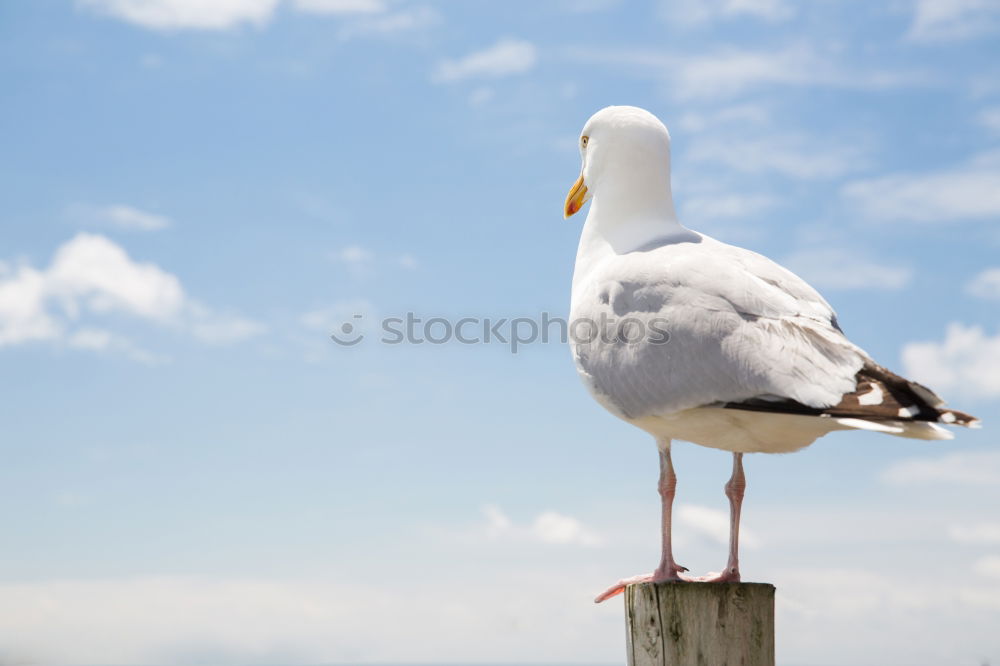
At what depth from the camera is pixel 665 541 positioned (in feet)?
25.7

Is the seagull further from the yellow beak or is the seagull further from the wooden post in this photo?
the yellow beak

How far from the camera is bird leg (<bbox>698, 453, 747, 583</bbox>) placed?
784 cm

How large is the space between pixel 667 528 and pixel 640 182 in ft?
10.1

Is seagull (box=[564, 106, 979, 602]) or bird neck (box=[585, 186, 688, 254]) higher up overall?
bird neck (box=[585, 186, 688, 254])

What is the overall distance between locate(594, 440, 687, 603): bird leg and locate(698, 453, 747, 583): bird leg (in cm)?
26

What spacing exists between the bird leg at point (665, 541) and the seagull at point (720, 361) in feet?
0.03

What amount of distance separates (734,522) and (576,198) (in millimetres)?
3581

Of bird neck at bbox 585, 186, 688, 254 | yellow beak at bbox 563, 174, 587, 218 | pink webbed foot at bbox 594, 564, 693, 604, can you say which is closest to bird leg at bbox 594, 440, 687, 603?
pink webbed foot at bbox 594, 564, 693, 604

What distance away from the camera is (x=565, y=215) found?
10.2 metres

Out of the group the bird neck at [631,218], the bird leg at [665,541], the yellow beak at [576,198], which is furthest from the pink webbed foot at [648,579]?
the yellow beak at [576,198]

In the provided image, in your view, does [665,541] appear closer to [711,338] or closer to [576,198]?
[711,338]

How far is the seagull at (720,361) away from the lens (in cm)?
668

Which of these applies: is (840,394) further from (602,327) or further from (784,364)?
(602,327)

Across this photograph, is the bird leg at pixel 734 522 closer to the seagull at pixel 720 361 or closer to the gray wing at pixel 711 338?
the seagull at pixel 720 361
